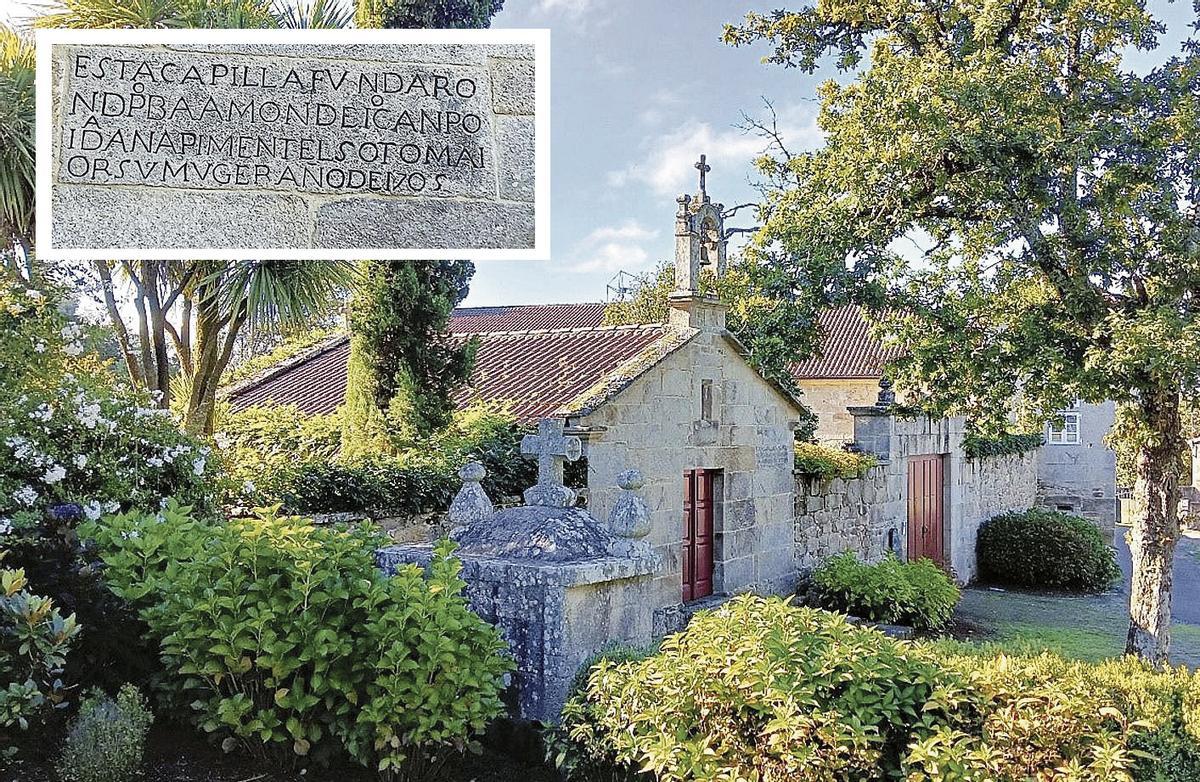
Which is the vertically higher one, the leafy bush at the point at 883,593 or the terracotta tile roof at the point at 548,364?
the terracotta tile roof at the point at 548,364

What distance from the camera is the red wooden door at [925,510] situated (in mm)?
14609

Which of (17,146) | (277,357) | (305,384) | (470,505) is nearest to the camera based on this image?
(470,505)

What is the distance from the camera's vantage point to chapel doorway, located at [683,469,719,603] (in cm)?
1011

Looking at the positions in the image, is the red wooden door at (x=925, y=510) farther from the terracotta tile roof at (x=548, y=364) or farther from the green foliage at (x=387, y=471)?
the green foliage at (x=387, y=471)

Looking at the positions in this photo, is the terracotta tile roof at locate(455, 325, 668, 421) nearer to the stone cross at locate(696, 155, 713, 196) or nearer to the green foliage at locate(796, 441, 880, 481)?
the stone cross at locate(696, 155, 713, 196)

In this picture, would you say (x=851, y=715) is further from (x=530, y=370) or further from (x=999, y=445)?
(x=999, y=445)

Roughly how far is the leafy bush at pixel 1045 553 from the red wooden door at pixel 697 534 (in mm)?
8482

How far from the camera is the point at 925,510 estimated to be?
15.0m

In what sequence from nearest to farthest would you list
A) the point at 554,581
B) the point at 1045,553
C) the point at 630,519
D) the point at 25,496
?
the point at 554,581 → the point at 630,519 → the point at 25,496 → the point at 1045,553

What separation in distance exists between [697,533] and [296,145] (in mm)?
6984

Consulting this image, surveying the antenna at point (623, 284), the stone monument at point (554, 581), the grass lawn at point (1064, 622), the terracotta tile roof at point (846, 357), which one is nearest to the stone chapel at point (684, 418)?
the stone monument at point (554, 581)

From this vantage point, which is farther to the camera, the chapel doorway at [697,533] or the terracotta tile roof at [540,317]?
the terracotta tile roof at [540,317]

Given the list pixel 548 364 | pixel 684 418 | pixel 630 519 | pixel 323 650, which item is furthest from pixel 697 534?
pixel 323 650

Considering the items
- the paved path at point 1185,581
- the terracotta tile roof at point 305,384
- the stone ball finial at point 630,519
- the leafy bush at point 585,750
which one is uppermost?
the terracotta tile roof at point 305,384
